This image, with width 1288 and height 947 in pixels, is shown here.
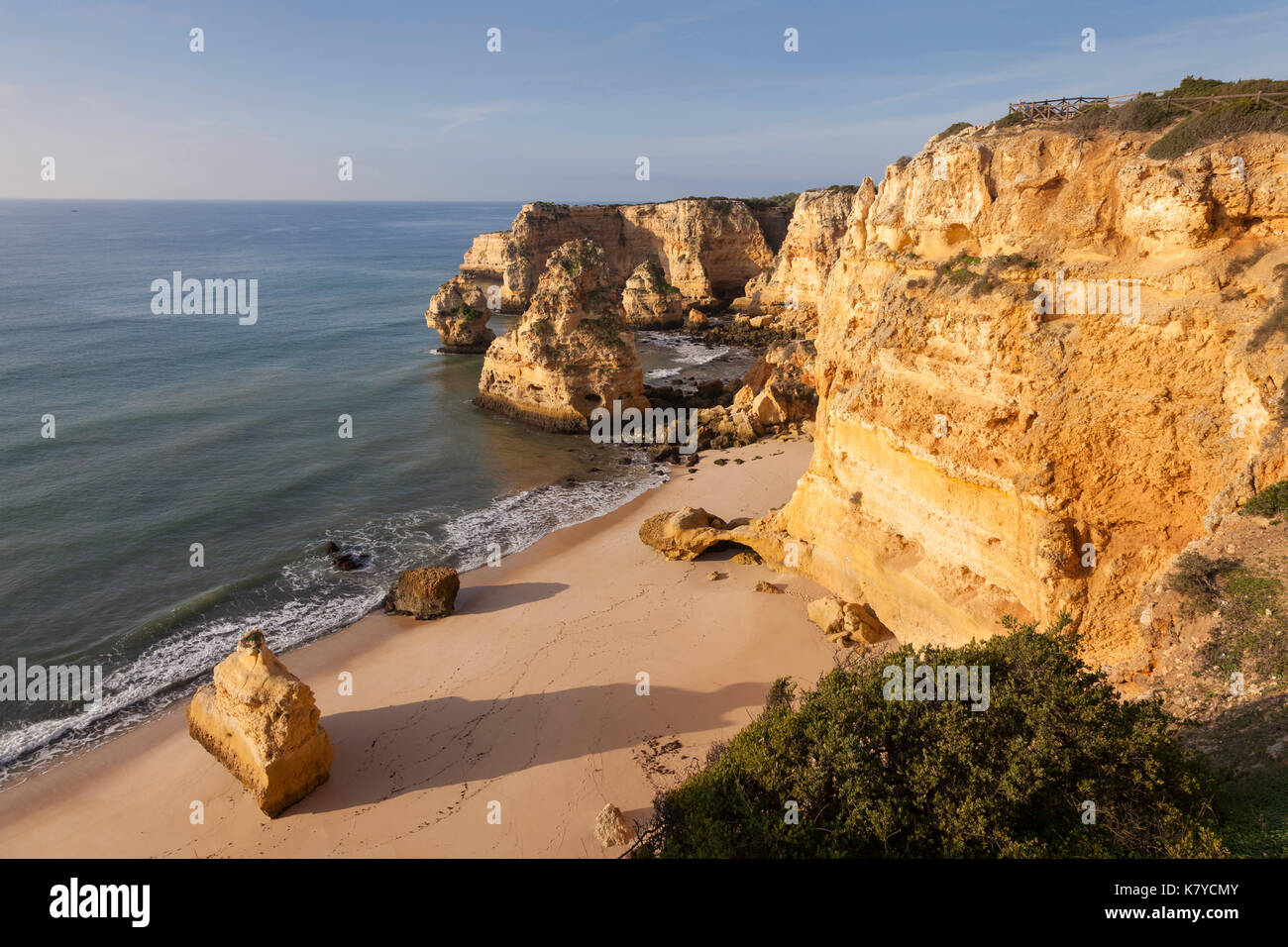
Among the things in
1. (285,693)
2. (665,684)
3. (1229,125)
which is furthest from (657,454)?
(1229,125)

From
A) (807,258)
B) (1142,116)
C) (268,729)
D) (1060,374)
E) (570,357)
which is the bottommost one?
(268,729)

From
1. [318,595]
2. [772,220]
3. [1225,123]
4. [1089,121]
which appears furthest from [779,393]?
[772,220]

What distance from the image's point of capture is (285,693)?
1361 centimetres

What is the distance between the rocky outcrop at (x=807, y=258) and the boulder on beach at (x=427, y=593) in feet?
132

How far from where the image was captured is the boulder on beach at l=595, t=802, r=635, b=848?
12.3m

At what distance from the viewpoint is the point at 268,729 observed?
13641mm

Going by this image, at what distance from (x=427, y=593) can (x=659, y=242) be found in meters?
57.4

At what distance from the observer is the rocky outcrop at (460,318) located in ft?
179

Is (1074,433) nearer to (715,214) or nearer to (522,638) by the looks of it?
(522,638)

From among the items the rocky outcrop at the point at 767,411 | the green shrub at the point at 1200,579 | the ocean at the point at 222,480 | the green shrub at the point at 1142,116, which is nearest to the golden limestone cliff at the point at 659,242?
the ocean at the point at 222,480

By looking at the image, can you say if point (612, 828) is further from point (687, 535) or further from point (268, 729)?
point (687, 535)

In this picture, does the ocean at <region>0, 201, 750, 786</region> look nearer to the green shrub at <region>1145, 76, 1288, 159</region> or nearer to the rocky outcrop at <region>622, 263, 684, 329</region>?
the rocky outcrop at <region>622, 263, 684, 329</region>

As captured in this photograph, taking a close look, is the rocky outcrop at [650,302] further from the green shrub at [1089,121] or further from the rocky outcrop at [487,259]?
the green shrub at [1089,121]

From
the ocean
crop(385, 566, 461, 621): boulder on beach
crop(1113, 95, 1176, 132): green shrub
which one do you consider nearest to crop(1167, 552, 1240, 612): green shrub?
crop(1113, 95, 1176, 132): green shrub
